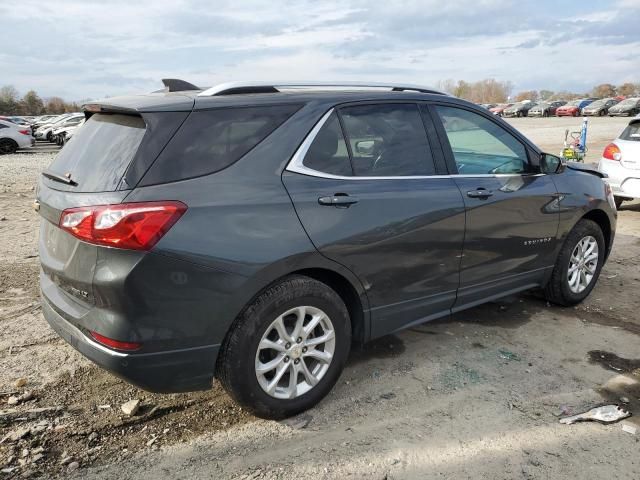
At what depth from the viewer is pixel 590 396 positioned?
132 inches

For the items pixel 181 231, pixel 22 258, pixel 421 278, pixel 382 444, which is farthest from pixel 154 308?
pixel 22 258

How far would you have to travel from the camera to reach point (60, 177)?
9.66 ft

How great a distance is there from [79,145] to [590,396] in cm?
341

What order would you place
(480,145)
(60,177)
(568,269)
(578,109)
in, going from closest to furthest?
(60,177), (480,145), (568,269), (578,109)

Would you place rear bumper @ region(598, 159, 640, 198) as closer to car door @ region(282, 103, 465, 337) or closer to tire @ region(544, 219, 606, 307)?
tire @ region(544, 219, 606, 307)

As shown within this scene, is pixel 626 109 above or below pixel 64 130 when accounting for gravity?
above

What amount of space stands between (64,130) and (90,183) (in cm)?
2836

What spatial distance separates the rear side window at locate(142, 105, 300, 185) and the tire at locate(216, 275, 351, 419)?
28.6 inches

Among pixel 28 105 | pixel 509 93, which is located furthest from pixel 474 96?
pixel 28 105

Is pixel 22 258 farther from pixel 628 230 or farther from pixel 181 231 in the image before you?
pixel 628 230

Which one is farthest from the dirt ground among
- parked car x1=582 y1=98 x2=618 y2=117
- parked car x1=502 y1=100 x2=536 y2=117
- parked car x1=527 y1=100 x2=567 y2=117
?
parked car x1=502 y1=100 x2=536 y2=117

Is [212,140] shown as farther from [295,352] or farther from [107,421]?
[107,421]

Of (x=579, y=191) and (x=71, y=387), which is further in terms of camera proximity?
(x=579, y=191)

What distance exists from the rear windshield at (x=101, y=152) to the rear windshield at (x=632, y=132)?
7900mm
